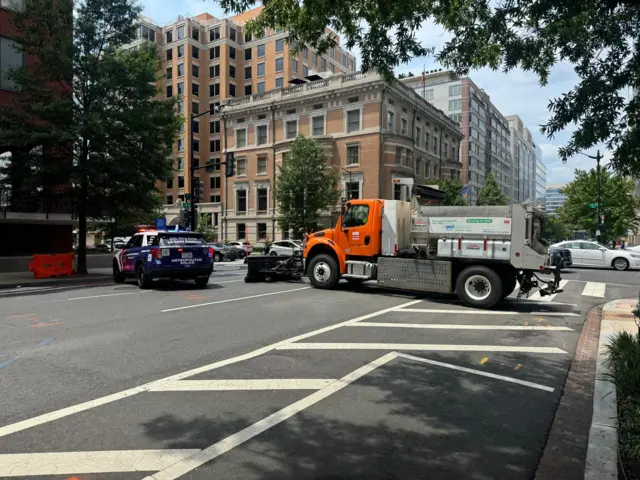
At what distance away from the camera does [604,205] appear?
44.6 meters

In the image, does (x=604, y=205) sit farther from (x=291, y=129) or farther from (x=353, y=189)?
(x=291, y=129)

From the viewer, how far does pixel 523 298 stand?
42.2ft

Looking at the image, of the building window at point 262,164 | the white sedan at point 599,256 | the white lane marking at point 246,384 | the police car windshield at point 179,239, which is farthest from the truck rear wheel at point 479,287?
the building window at point 262,164

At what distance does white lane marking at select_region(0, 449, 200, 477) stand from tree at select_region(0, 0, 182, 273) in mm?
16071

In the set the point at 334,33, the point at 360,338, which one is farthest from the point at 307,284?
the point at 334,33

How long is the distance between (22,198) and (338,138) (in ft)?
103

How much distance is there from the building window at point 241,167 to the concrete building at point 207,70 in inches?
502

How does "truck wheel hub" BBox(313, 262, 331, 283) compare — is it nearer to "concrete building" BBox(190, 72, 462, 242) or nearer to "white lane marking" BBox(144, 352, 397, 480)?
"white lane marking" BBox(144, 352, 397, 480)

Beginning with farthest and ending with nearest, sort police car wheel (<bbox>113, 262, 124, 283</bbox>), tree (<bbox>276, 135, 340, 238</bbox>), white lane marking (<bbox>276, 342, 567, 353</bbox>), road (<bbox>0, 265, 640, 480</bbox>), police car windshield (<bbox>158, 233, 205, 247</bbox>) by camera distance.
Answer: tree (<bbox>276, 135, 340, 238</bbox>), police car wheel (<bbox>113, 262, 124, 283</bbox>), police car windshield (<bbox>158, 233, 205, 247</bbox>), white lane marking (<bbox>276, 342, 567, 353</bbox>), road (<bbox>0, 265, 640, 480</bbox>)

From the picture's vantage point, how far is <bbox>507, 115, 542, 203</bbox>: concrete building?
121000 millimetres

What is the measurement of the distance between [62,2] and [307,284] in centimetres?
1486

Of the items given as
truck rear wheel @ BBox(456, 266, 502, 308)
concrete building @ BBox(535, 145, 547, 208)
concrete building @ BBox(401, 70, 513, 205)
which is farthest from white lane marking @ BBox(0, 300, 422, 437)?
concrete building @ BBox(535, 145, 547, 208)

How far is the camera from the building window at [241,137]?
51831 millimetres

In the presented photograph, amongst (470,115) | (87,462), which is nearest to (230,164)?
(87,462)
